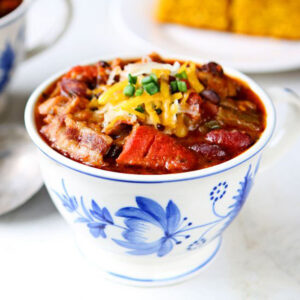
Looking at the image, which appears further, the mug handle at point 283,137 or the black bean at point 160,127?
the mug handle at point 283,137

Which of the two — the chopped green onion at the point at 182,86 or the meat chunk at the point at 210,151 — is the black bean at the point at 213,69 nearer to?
the chopped green onion at the point at 182,86

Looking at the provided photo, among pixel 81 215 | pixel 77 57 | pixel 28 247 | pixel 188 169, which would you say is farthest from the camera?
pixel 77 57

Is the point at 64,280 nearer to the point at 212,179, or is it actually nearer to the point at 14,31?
the point at 212,179

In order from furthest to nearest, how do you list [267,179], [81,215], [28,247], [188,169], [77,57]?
[77,57]
[267,179]
[28,247]
[81,215]
[188,169]

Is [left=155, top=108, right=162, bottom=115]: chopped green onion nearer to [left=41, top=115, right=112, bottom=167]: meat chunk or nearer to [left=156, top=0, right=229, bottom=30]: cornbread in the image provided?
[left=41, top=115, right=112, bottom=167]: meat chunk

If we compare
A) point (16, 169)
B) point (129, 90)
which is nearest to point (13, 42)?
point (16, 169)

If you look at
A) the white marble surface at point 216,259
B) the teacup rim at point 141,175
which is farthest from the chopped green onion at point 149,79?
the white marble surface at point 216,259

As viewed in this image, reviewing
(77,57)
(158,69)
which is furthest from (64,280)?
(77,57)

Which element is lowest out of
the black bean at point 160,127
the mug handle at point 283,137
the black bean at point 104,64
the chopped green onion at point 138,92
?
the mug handle at point 283,137

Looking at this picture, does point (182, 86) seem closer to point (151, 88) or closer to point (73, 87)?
point (151, 88)
